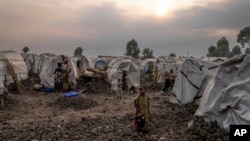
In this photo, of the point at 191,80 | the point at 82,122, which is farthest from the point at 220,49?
the point at 82,122

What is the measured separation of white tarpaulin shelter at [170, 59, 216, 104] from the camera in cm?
1405

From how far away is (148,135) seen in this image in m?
8.99

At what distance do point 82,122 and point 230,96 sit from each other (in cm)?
479

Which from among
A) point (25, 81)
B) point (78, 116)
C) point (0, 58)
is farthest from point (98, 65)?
point (78, 116)

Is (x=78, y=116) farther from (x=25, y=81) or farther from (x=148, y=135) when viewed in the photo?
(x=25, y=81)

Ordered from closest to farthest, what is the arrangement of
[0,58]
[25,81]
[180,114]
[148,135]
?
1. [148,135]
2. [180,114]
3. [0,58]
4. [25,81]

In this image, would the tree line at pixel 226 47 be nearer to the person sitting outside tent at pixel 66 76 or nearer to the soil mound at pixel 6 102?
the person sitting outside tent at pixel 66 76

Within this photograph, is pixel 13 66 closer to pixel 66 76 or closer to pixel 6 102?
pixel 66 76

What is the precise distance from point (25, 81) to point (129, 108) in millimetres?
12279

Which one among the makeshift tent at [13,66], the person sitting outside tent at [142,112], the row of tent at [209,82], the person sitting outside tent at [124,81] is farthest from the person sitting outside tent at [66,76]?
the person sitting outside tent at [142,112]

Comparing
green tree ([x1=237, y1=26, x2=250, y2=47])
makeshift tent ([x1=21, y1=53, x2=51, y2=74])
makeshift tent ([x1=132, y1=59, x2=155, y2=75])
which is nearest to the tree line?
green tree ([x1=237, y1=26, x2=250, y2=47])

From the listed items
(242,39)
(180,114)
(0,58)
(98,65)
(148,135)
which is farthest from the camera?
(242,39)

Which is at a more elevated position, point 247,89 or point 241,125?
point 247,89

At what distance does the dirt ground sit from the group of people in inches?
201
